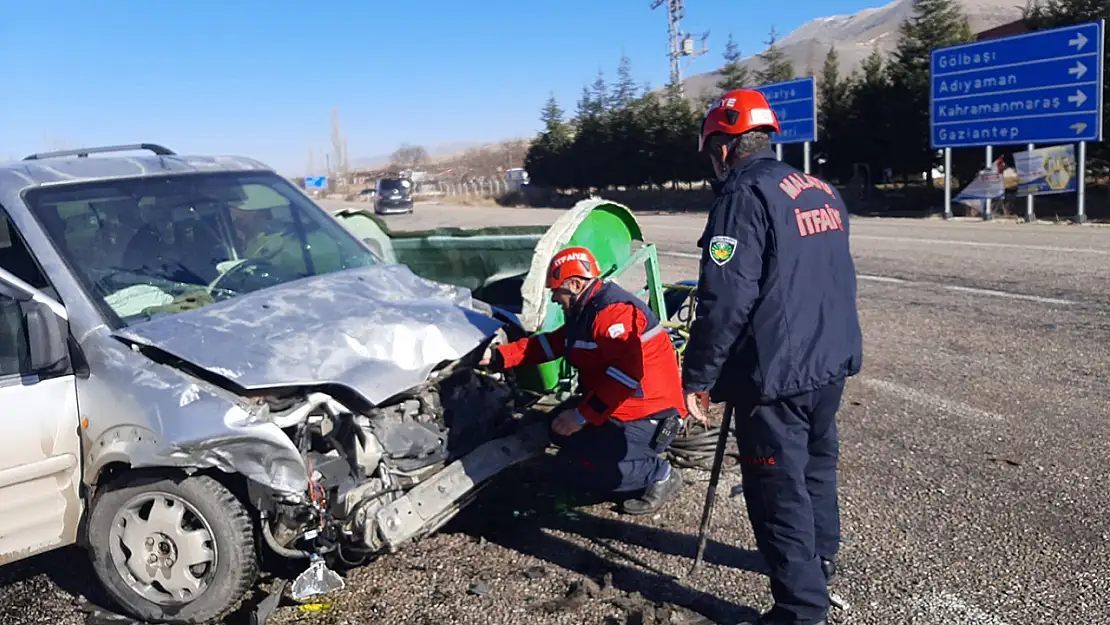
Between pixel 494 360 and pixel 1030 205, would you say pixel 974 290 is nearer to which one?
pixel 494 360

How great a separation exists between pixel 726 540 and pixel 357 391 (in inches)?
73.1

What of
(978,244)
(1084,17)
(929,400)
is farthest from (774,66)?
(929,400)

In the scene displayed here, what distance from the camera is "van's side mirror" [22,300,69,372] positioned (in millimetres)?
3547

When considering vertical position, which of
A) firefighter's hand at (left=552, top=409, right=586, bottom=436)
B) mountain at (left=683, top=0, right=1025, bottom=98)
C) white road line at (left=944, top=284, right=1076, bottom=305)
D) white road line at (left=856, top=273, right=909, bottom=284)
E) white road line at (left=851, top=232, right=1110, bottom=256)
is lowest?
white road line at (left=944, top=284, right=1076, bottom=305)

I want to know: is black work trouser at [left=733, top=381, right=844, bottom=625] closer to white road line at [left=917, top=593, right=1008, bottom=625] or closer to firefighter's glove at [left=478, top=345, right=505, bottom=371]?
white road line at [left=917, top=593, right=1008, bottom=625]

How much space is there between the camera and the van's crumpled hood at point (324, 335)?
11.9ft

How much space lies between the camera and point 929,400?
6582mm

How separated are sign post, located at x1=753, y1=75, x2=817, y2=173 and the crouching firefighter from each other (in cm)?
2388

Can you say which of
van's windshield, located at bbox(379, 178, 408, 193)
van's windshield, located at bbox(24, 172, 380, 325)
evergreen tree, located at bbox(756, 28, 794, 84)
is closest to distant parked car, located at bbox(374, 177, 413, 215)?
van's windshield, located at bbox(379, 178, 408, 193)

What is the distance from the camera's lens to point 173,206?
4.66m

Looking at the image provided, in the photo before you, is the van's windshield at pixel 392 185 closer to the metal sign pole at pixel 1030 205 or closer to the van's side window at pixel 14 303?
the metal sign pole at pixel 1030 205

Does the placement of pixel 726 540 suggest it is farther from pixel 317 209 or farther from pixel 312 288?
pixel 317 209

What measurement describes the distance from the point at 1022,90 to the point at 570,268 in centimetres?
1936

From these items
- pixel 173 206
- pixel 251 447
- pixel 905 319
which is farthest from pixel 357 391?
pixel 905 319
